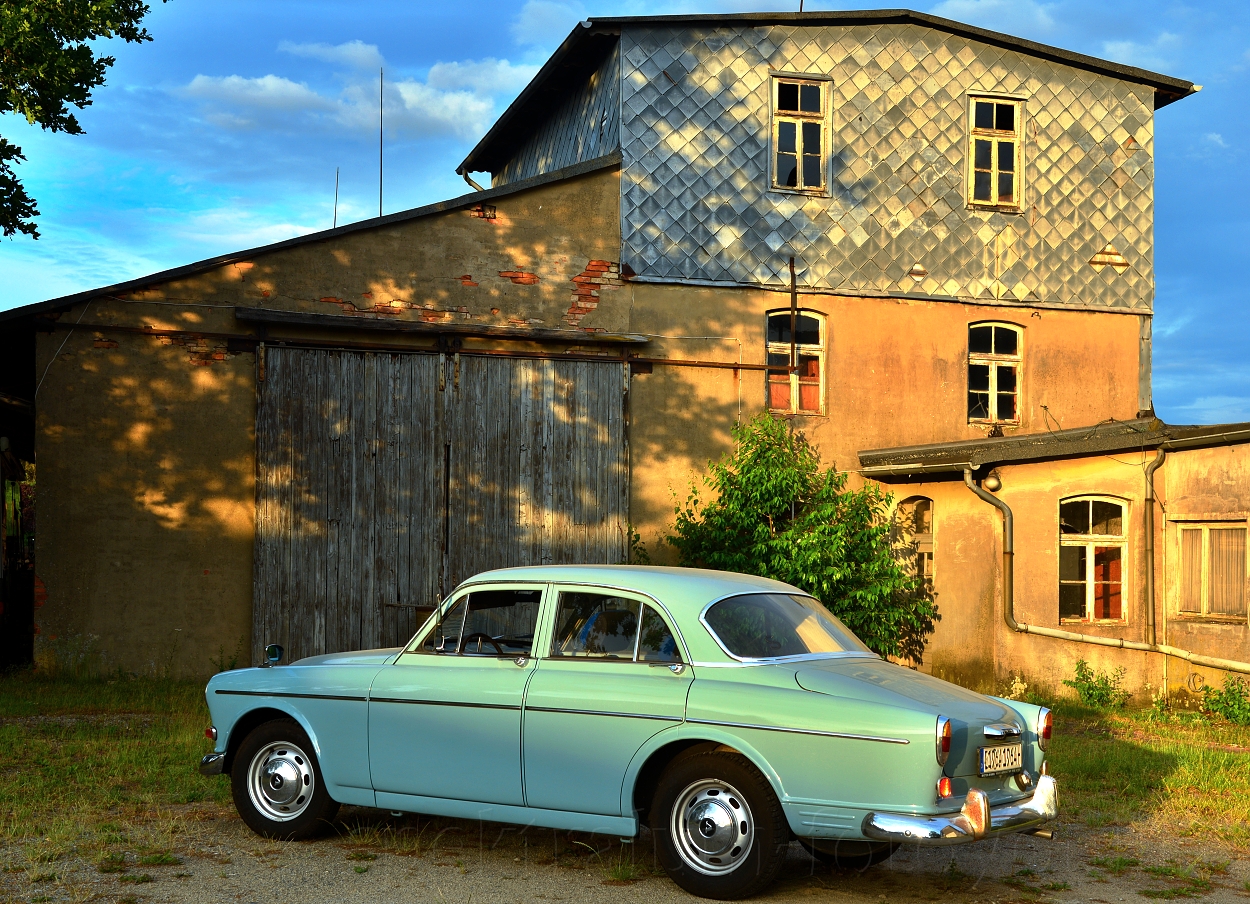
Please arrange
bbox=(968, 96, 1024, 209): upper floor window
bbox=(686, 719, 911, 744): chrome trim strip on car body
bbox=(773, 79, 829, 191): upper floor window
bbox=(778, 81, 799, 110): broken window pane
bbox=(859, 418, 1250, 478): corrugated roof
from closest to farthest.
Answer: bbox=(686, 719, 911, 744): chrome trim strip on car body
bbox=(859, 418, 1250, 478): corrugated roof
bbox=(773, 79, 829, 191): upper floor window
bbox=(778, 81, 799, 110): broken window pane
bbox=(968, 96, 1024, 209): upper floor window

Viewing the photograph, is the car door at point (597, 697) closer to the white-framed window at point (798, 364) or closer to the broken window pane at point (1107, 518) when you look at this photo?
the broken window pane at point (1107, 518)

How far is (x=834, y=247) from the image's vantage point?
1680 centimetres

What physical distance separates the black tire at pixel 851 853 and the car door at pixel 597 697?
38.6 inches

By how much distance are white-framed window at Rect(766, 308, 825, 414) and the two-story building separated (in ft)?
0.17

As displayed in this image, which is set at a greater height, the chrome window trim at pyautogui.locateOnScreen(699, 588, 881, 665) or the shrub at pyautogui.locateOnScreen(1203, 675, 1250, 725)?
the chrome window trim at pyautogui.locateOnScreen(699, 588, 881, 665)

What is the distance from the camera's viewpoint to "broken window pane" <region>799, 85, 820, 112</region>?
55.6 feet

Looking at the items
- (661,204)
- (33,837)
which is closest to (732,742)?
(33,837)

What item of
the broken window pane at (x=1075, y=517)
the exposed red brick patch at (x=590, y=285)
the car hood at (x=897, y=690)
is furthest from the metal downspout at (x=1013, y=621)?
the car hood at (x=897, y=690)

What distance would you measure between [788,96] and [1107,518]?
7.02m

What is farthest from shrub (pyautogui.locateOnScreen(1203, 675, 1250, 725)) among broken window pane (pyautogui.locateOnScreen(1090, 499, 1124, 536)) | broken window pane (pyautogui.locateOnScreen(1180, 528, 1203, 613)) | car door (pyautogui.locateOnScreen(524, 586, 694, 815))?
car door (pyautogui.locateOnScreen(524, 586, 694, 815))

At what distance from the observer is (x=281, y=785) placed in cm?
708

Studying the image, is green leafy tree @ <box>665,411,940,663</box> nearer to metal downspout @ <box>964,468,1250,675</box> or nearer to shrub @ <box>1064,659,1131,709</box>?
metal downspout @ <box>964,468,1250,675</box>

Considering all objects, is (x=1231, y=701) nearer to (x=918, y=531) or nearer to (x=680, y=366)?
(x=918, y=531)

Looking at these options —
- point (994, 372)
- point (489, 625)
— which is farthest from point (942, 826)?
point (994, 372)
